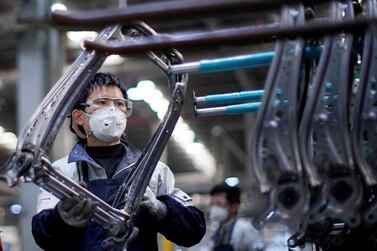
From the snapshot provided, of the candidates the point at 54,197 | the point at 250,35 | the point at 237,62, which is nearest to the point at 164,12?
the point at 250,35

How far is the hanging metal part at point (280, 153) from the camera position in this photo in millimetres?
2236

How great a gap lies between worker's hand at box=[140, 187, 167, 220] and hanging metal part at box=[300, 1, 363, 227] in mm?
957

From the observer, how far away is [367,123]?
2.38 meters

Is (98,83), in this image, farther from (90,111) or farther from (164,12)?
(164,12)

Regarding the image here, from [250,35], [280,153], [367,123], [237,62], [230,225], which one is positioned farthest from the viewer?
[230,225]

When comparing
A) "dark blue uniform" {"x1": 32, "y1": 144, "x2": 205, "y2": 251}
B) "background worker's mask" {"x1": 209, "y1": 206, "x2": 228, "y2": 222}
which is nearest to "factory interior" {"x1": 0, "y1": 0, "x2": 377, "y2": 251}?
"dark blue uniform" {"x1": 32, "y1": 144, "x2": 205, "y2": 251}

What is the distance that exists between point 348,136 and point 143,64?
1110 centimetres

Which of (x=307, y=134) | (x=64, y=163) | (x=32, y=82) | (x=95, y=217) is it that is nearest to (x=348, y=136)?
(x=307, y=134)

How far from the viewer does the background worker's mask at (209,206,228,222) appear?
19.8ft

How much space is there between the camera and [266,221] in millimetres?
2316

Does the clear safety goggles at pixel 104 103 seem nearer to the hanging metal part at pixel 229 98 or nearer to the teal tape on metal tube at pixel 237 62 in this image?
the hanging metal part at pixel 229 98

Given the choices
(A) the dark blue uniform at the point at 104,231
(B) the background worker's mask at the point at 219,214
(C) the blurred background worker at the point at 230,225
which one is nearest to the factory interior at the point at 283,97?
(A) the dark blue uniform at the point at 104,231

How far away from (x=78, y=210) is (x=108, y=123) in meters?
0.53

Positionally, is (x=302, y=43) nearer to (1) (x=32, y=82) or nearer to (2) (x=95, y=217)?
(2) (x=95, y=217)
